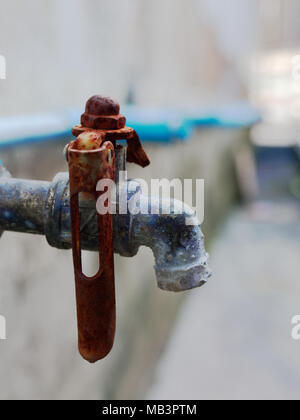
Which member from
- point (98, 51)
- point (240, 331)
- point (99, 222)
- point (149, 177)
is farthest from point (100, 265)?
point (240, 331)

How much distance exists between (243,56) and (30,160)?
10.8 feet

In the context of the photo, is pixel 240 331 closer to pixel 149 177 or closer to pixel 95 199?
pixel 149 177

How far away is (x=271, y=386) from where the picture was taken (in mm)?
1439

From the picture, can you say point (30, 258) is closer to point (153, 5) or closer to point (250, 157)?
point (153, 5)

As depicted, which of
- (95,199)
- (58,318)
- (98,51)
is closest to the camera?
(95,199)

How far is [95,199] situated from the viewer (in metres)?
0.32

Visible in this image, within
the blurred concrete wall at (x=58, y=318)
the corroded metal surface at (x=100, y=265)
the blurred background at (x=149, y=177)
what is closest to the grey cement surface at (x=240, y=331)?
the blurred background at (x=149, y=177)

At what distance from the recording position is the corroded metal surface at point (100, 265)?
0.31 metres

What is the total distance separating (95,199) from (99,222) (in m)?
0.02

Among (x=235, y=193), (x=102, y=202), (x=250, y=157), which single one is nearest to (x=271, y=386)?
(x=102, y=202)

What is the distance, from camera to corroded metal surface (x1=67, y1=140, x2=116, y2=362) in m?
0.31

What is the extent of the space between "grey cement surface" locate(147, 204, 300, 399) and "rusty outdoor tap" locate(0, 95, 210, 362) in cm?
120

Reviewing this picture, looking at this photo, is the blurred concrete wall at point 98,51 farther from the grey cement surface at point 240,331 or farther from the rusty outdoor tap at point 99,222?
the grey cement surface at point 240,331

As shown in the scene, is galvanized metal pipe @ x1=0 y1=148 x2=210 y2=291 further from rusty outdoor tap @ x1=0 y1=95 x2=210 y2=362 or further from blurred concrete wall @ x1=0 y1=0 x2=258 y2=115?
blurred concrete wall @ x1=0 y1=0 x2=258 y2=115
